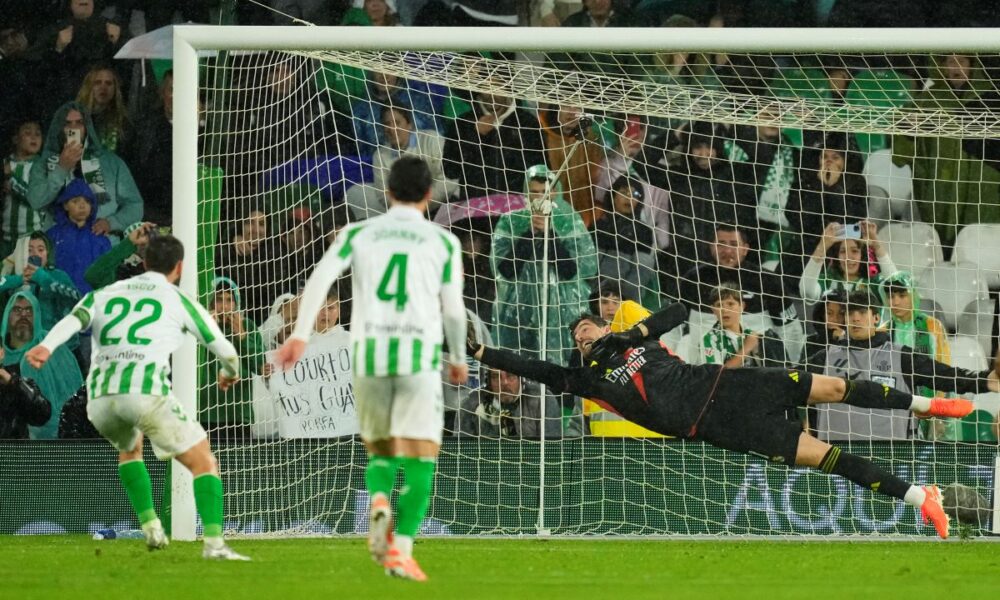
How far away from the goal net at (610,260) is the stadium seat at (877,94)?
0.18 feet

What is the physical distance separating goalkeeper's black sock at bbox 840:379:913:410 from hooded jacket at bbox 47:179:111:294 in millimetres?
6243

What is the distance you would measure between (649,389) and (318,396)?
2.45m

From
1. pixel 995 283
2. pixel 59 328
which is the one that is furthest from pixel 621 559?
pixel 995 283

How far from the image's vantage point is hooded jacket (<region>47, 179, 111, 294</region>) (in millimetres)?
12070

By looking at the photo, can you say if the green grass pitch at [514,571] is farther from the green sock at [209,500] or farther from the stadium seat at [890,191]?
the stadium seat at [890,191]

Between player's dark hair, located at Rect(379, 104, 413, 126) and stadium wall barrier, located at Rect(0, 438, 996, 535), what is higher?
player's dark hair, located at Rect(379, 104, 413, 126)

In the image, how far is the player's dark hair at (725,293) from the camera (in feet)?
35.9

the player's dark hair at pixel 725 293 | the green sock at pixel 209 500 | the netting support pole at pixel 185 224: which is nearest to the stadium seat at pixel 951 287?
the player's dark hair at pixel 725 293

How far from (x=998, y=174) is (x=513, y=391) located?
4450 mm

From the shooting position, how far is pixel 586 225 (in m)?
Result: 11.5

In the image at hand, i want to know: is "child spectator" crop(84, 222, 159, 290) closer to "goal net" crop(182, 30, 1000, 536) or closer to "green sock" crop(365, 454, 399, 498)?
"goal net" crop(182, 30, 1000, 536)

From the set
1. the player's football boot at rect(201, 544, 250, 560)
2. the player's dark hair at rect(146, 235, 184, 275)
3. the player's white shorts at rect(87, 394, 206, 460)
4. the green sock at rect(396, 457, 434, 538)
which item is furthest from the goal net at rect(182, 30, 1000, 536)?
the green sock at rect(396, 457, 434, 538)

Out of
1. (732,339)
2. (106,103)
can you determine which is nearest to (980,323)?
(732,339)

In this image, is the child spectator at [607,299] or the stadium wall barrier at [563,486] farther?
the child spectator at [607,299]
